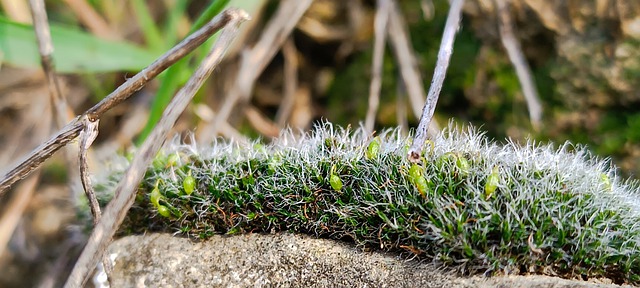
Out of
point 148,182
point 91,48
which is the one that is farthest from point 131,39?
point 148,182

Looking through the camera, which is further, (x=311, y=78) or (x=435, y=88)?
(x=311, y=78)

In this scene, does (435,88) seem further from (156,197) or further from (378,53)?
(378,53)

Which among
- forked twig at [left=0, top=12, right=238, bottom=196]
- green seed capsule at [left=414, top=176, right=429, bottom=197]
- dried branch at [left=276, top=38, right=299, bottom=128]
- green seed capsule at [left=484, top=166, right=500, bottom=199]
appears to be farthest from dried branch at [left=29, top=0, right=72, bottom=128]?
green seed capsule at [left=484, top=166, right=500, bottom=199]

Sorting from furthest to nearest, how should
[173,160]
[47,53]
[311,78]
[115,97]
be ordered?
[311,78] < [47,53] < [173,160] < [115,97]

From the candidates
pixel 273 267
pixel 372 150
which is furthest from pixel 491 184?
pixel 273 267

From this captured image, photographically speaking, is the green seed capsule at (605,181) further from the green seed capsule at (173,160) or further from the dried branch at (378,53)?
the dried branch at (378,53)

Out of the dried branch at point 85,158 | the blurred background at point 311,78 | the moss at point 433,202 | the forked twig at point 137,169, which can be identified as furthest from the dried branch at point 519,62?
the dried branch at point 85,158

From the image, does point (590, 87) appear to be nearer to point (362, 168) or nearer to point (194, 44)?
point (362, 168)
